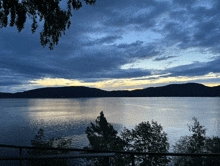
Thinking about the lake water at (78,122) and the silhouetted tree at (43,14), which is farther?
the lake water at (78,122)

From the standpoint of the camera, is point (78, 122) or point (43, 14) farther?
point (78, 122)

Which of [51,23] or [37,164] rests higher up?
[51,23]

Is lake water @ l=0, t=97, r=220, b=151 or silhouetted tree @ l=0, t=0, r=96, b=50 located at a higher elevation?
silhouetted tree @ l=0, t=0, r=96, b=50

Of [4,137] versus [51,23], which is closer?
[51,23]

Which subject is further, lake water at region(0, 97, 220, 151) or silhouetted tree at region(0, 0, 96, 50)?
lake water at region(0, 97, 220, 151)

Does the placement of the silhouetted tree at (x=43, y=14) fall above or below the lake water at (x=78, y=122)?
above

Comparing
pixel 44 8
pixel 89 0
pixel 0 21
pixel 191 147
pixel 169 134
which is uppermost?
pixel 89 0

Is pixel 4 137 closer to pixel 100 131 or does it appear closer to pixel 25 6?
pixel 100 131

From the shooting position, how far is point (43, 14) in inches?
208

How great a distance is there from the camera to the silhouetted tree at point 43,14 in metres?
4.98

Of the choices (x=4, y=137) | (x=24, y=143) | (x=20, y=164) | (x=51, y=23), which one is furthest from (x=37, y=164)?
(x=4, y=137)

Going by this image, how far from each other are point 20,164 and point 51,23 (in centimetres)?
410

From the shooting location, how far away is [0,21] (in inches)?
199

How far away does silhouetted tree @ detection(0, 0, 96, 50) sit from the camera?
4977 millimetres
